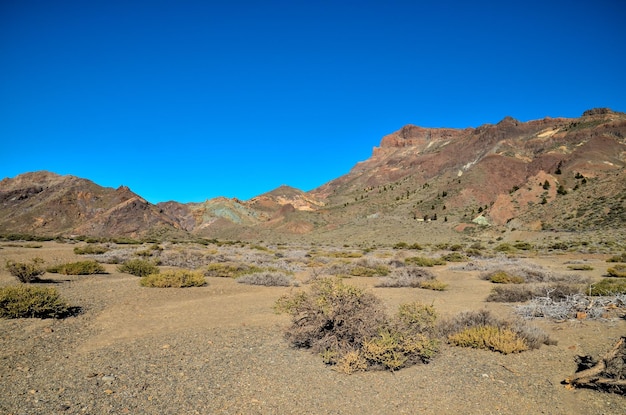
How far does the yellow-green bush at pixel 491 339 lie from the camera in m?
7.02

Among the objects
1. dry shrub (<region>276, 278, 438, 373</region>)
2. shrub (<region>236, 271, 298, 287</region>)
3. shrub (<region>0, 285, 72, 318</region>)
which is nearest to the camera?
dry shrub (<region>276, 278, 438, 373</region>)

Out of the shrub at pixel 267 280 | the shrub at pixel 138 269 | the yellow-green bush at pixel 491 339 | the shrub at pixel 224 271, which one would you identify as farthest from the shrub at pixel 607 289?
the shrub at pixel 138 269

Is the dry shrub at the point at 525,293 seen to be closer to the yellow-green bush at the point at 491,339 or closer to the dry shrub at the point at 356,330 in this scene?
the yellow-green bush at the point at 491,339

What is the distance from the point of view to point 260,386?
557 cm

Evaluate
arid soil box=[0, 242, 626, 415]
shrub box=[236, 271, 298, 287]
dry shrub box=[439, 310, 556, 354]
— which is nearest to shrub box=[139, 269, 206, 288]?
shrub box=[236, 271, 298, 287]

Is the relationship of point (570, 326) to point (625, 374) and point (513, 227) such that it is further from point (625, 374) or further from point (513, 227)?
point (513, 227)

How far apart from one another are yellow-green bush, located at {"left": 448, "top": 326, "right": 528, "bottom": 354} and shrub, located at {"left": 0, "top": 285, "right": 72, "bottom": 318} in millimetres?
9478

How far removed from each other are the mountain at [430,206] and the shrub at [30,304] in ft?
165

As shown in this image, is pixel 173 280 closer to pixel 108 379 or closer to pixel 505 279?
pixel 108 379

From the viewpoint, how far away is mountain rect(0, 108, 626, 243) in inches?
2094

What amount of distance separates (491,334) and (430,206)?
74.7 m

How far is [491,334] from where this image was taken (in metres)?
7.40

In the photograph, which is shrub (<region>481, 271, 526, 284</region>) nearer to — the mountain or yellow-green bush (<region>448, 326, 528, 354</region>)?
yellow-green bush (<region>448, 326, 528, 354</region>)

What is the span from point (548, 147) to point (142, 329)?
95708 millimetres
